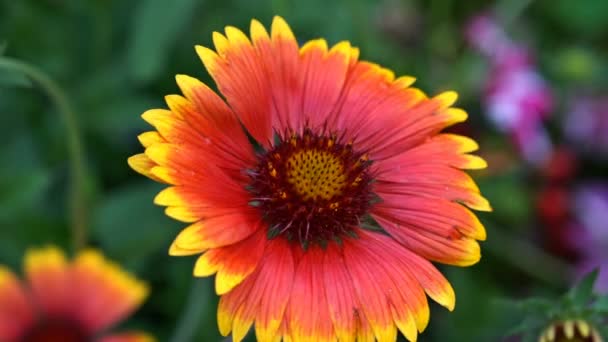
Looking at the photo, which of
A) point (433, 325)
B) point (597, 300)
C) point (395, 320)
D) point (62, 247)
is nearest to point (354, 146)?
point (395, 320)

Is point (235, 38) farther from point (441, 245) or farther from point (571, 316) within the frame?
point (571, 316)

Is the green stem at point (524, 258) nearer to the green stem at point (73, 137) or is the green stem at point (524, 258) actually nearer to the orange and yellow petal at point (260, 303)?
the green stem at point (73, 137)

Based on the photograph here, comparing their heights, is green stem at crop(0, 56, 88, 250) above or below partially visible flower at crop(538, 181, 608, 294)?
below

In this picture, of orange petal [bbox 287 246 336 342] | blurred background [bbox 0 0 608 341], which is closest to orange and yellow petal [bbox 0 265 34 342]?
blurred background [bbox 0 0 608 341]

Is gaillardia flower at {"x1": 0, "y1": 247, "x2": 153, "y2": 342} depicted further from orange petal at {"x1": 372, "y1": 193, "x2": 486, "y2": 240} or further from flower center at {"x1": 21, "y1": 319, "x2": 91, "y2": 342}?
orange petal at {"x1": 372, "y1": 193, "x2": 486, "y2": 240}

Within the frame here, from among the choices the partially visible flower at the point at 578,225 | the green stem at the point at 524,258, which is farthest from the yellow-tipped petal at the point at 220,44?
the partially visible flower at the point at 578,225

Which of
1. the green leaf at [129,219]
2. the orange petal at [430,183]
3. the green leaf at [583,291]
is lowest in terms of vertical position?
the green leaf at [129,219]
